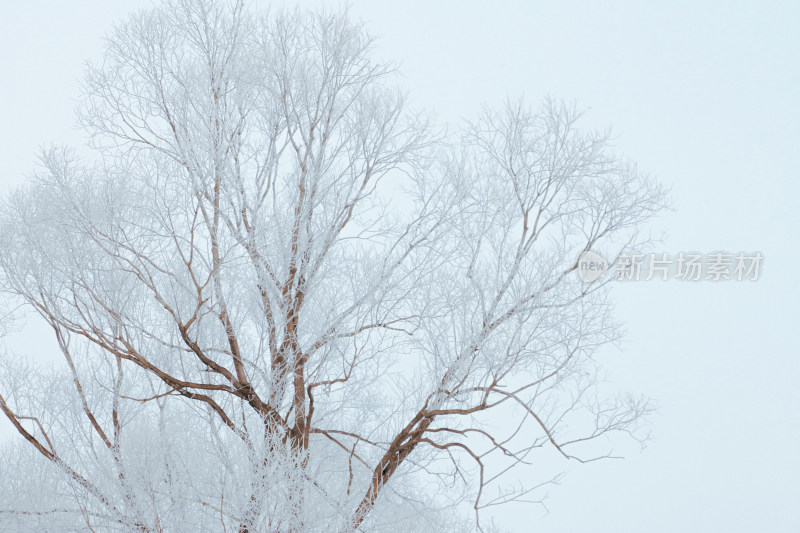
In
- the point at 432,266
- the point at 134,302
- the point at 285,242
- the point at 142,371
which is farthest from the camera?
the point at 142,371

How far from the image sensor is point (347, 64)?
4.25 m

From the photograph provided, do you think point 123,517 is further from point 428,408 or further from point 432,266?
point 432,266

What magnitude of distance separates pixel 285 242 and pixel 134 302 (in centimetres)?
148

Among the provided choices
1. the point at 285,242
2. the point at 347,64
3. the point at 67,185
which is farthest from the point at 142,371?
the point at 347,64

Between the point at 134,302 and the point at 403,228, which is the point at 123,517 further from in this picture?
the point at 403,228

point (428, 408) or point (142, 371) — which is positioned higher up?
point (142, 371)

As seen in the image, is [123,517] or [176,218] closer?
[176,218]

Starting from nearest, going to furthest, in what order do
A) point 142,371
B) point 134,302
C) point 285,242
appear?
1. point 285,242
2. point 134,302
3. point 142,371

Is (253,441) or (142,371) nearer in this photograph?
(253,441)

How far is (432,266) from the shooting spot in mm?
4160

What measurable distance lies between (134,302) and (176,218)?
1.08 meters

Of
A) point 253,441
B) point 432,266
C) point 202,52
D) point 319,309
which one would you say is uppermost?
point 202,52

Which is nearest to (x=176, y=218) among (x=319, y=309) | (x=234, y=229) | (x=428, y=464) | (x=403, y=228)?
(x=234, y=229)

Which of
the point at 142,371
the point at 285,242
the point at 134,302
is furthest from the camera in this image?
the point at 142,371
